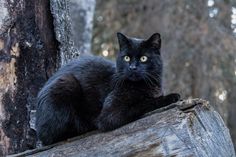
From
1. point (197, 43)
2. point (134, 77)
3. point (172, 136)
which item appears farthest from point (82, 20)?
point (172, 136)

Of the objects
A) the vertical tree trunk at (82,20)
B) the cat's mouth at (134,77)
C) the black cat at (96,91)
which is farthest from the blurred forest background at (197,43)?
the cat's mouth at (134,77)

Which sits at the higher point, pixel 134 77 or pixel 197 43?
pixel 197 43

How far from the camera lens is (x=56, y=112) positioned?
3.57m

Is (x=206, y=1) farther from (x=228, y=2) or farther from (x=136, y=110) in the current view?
(x=136, y=110)

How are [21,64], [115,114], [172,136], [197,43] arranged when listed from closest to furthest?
[172,136] < [115,114] < [21,64] < [197,43]

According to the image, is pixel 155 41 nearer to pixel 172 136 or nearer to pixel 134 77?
pixel 134 77

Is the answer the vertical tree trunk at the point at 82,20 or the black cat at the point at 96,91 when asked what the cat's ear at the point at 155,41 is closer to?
the black cat at the point at 96,91

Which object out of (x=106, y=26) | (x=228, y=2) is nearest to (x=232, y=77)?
(x=228, y=2)

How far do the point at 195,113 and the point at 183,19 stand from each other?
633cm

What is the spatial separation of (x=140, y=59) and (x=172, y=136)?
0.93m

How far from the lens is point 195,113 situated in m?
2.88

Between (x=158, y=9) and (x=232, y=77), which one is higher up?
(x=158, y=9)

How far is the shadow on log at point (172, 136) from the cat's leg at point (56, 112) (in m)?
0.46

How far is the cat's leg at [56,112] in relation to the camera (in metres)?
3.57
